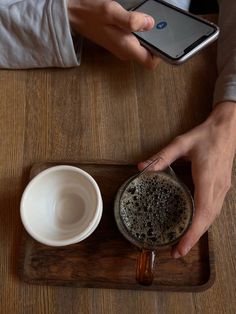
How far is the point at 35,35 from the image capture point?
57 cm

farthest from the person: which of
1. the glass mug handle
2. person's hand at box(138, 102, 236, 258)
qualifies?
the glass mug handle

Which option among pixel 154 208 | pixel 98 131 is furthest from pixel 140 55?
pixel 154 208

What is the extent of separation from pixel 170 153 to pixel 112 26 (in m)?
0.25

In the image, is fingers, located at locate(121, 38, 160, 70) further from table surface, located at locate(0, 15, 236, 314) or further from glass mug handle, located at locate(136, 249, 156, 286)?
glass mug handle, located at locate(136, 249, 156, 286)

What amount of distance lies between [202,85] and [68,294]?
406 mm

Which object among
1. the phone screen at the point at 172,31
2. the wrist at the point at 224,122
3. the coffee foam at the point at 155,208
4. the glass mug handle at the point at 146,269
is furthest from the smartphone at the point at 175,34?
the glass mug handle at the point at 146,269

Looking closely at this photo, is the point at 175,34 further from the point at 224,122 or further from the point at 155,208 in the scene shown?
the point at 155,208

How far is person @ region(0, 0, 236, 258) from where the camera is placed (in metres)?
0.52

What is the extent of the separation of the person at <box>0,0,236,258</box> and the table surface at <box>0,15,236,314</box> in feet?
0.08

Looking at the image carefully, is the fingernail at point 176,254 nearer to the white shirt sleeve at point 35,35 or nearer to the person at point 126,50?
the person at point 126,50

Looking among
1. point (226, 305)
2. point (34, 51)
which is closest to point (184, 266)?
point (226, 305)

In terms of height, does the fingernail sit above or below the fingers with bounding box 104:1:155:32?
below

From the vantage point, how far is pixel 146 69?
24.2 inches

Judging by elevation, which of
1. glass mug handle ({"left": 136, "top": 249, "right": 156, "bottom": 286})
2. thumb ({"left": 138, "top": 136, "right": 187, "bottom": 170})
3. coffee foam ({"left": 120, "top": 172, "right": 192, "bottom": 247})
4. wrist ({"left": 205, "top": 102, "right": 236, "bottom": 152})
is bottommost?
glass mug handle ({"left": 136, "top": 249, "right": 156, "bottom": 286})
